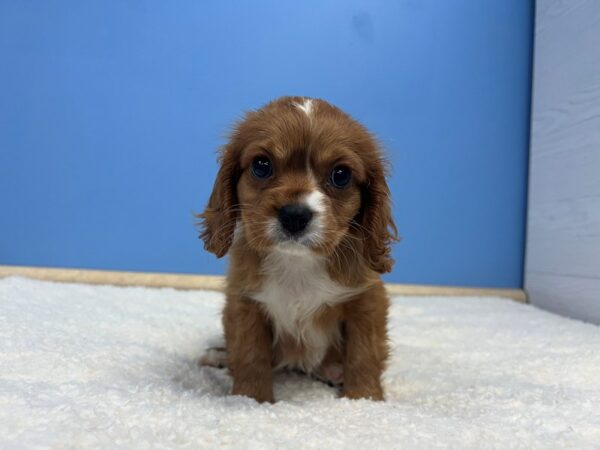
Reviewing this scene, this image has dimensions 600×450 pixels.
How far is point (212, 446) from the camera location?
1021mm

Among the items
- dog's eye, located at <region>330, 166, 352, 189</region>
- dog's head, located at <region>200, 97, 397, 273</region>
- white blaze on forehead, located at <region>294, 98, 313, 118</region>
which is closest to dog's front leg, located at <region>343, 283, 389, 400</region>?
dog's head, located at <region>200, 97, 397, 273</region>

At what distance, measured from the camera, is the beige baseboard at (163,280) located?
3.23 metres

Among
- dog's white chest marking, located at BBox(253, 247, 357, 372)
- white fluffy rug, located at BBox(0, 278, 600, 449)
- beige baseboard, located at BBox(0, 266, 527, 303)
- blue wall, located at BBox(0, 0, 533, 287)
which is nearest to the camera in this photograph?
white fluffy rug, located at BBox(0, 278, 600, 449)

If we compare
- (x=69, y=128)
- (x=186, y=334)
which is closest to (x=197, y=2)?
(x=69, y=128)

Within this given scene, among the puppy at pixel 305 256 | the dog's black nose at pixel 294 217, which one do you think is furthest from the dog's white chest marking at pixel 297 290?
the dog's black nose at pixel 294 217

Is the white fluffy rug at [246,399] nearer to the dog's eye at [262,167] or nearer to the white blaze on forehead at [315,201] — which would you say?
the white blaze on forehead at [315,201]

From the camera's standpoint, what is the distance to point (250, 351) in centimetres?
161

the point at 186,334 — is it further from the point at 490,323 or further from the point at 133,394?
the point at 490,323

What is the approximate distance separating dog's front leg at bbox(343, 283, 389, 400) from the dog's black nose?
15.5 inches

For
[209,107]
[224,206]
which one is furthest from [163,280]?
[224,206]

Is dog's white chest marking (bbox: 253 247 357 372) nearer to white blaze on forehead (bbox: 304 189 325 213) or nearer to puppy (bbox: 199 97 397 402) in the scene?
puppy (bbox: 199 97 397 402)

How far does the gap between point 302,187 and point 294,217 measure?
0.12 meters

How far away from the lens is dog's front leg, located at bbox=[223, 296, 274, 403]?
5.23ft

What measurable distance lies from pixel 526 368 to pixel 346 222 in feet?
3.08
